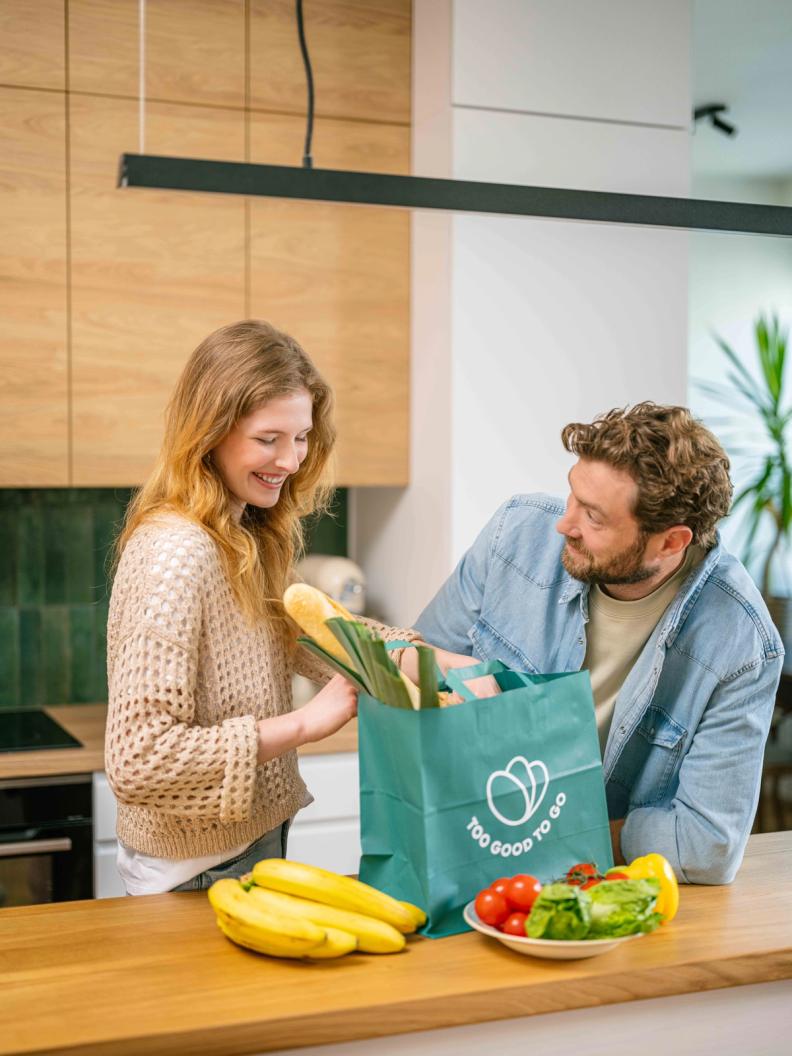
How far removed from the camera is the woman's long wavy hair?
174 cm

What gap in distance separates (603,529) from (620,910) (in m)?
0.59

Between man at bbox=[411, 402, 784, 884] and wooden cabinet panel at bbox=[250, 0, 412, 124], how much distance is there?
1.76 m

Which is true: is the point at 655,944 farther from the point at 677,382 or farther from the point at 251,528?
the point at 677,382

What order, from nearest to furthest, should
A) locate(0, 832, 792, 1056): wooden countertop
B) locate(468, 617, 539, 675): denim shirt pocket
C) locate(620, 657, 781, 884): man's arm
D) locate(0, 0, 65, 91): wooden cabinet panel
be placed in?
locate(0, 832, 792, 1056): wooden countertop → locate(620, 657, 781, 884): man's arm → locate(468, 617, 539, 675): denim shirt pocket → locate(0, 0, 65, 91): wooden cabinet panel

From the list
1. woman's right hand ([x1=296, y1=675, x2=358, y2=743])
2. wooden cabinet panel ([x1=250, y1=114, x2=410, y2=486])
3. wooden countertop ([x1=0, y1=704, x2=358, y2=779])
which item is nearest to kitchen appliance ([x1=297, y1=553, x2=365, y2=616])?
wooden cabinet panel ([x1=250, y1=114, x2=410, y2=486])

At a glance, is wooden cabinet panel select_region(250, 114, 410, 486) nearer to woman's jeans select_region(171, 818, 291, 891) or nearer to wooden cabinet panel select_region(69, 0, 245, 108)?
wooden cabinet panel select_region(69, 0, 245, 108)

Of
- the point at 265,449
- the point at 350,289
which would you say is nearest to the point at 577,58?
the point at 350,289

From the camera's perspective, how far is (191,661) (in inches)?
63.9

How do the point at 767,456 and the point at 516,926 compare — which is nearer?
the point at 516,926

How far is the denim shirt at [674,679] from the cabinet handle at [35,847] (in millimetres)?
1314

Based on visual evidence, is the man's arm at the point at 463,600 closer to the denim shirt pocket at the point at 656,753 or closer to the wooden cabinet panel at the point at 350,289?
the denim shirt pocket at the point at 656,753

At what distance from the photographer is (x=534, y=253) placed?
10.5 ft

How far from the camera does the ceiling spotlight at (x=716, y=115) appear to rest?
4.25 m

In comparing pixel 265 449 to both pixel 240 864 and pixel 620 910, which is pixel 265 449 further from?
pixel 620 910
